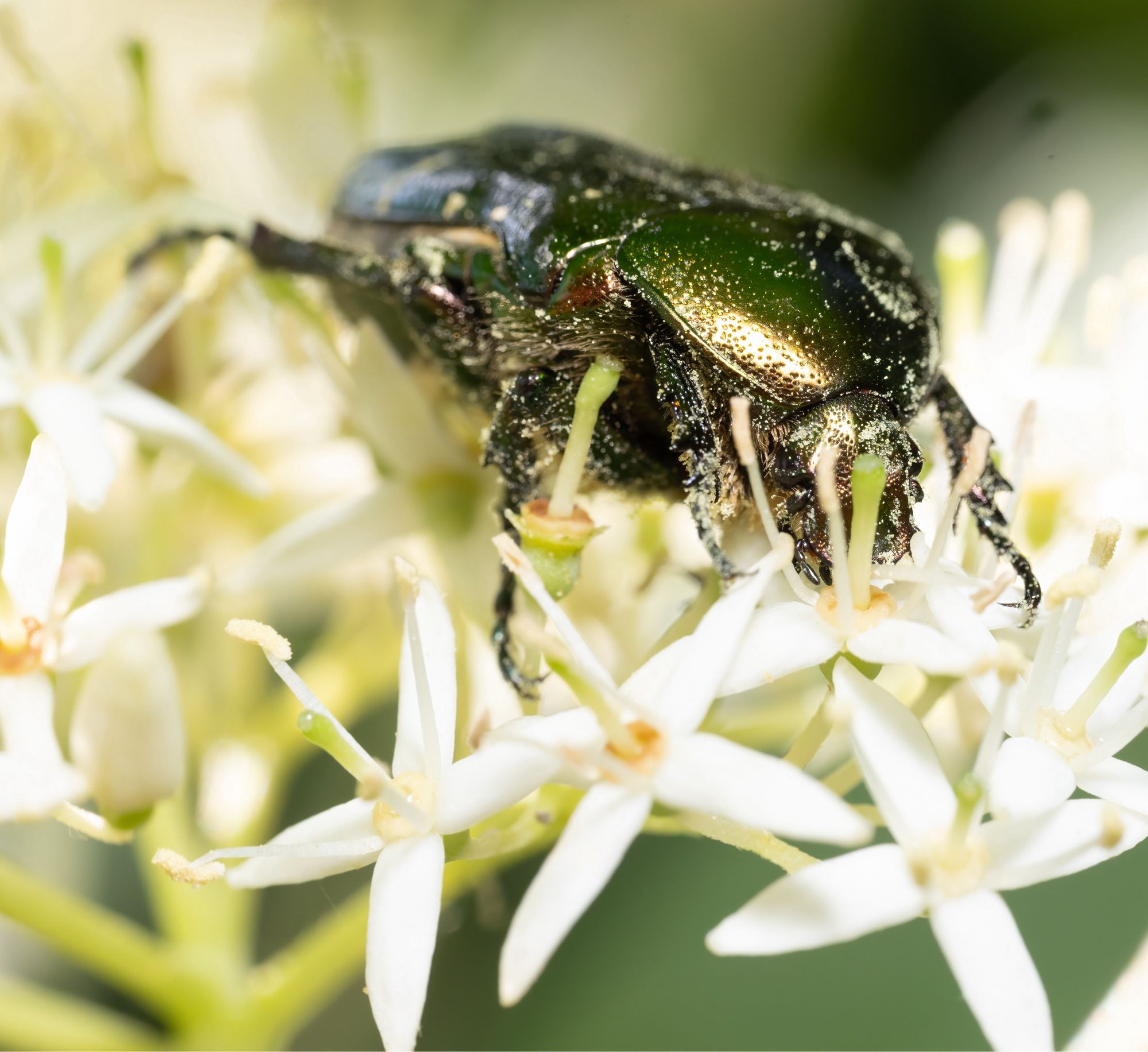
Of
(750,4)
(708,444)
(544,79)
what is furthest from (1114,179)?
(708,444)

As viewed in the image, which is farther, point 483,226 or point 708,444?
point 483,226

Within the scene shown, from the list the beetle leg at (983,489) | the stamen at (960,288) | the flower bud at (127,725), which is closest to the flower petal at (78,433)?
the flower bud at (127,725)

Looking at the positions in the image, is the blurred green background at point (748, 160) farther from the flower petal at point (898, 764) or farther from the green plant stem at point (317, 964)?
Result: the flower petal at point (898, 764)

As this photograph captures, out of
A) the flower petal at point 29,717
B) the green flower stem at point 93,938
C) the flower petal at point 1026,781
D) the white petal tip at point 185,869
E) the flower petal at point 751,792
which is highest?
the flower petal at point 751,792

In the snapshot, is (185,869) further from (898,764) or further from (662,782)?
(898,764)

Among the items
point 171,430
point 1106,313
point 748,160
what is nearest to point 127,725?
point 171,430

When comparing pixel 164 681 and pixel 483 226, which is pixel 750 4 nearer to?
pixel 483 226
